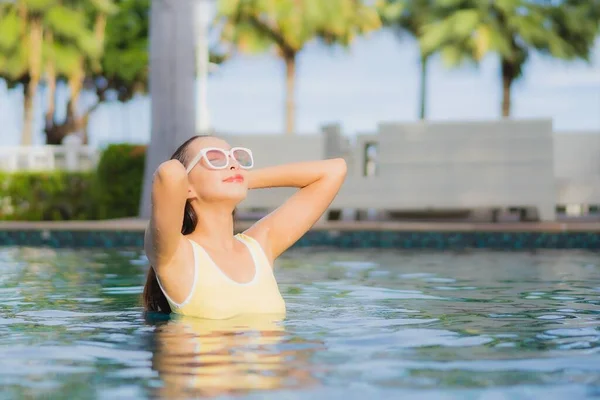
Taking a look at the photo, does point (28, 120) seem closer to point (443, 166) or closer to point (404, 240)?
point (443, 166)

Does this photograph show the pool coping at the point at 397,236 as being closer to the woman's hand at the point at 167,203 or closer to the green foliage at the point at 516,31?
the woman's hand at the point at 167,203

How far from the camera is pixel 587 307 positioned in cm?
607

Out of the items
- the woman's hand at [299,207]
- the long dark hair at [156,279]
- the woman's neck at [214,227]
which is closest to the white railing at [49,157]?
the long dark hair at [156,279]

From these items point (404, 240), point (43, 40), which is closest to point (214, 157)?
point (404, 240)

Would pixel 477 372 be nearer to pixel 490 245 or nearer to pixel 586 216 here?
pixel 490 245

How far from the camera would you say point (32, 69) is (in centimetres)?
3788

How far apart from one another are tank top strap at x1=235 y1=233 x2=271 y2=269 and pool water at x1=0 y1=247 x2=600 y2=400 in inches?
9.9

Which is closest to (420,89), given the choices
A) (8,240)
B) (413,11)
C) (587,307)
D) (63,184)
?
(413,11)

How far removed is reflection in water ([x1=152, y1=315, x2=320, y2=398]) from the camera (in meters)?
3.54

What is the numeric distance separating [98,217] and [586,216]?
A: 7781 millimetres

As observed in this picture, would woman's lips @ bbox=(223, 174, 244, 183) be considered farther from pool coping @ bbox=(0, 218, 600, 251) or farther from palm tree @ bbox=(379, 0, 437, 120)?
palm tree @ bbox=(379, 0, 437, 120)

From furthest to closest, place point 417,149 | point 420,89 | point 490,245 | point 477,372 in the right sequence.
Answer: point 420,89 < point 417,149 < point 490,245 < point 477,372

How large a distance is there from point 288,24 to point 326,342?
34085 mm

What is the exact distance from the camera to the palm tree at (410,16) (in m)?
40.7
